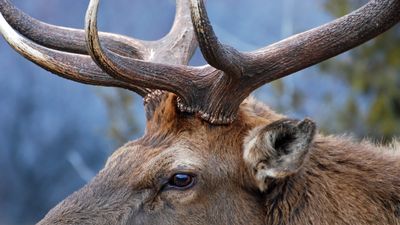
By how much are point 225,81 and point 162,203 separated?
0.92 metres

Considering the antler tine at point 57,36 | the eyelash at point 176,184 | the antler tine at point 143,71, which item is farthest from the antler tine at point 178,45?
the eyelash at point 176,184

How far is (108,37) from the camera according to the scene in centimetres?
809

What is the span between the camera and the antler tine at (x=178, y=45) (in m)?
7.89

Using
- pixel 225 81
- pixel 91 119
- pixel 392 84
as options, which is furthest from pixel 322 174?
pixel 91 119

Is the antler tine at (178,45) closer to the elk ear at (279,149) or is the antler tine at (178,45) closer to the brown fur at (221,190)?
the brown fur at (221,190)

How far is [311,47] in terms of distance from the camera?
6785 millimetres

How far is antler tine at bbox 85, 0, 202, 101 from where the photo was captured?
645cm

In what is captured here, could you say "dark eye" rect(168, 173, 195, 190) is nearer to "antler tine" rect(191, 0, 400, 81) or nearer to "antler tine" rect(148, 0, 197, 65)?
"antler tine" rect(191, 0, 400, 81)

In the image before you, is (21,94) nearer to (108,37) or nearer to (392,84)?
(392,84)

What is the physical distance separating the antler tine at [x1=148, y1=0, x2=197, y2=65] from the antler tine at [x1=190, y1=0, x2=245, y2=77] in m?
1.18

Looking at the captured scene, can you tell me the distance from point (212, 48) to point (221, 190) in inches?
38.5

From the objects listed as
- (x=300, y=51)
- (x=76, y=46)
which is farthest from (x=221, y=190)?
(x=76, y=46)

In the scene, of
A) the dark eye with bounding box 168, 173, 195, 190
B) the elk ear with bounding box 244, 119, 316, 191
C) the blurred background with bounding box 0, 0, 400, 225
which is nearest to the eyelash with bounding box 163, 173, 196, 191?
the dark eye with bounding box 168, 173, 195, 190

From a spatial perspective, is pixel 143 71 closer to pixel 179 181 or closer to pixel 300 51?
pixel 179 181
